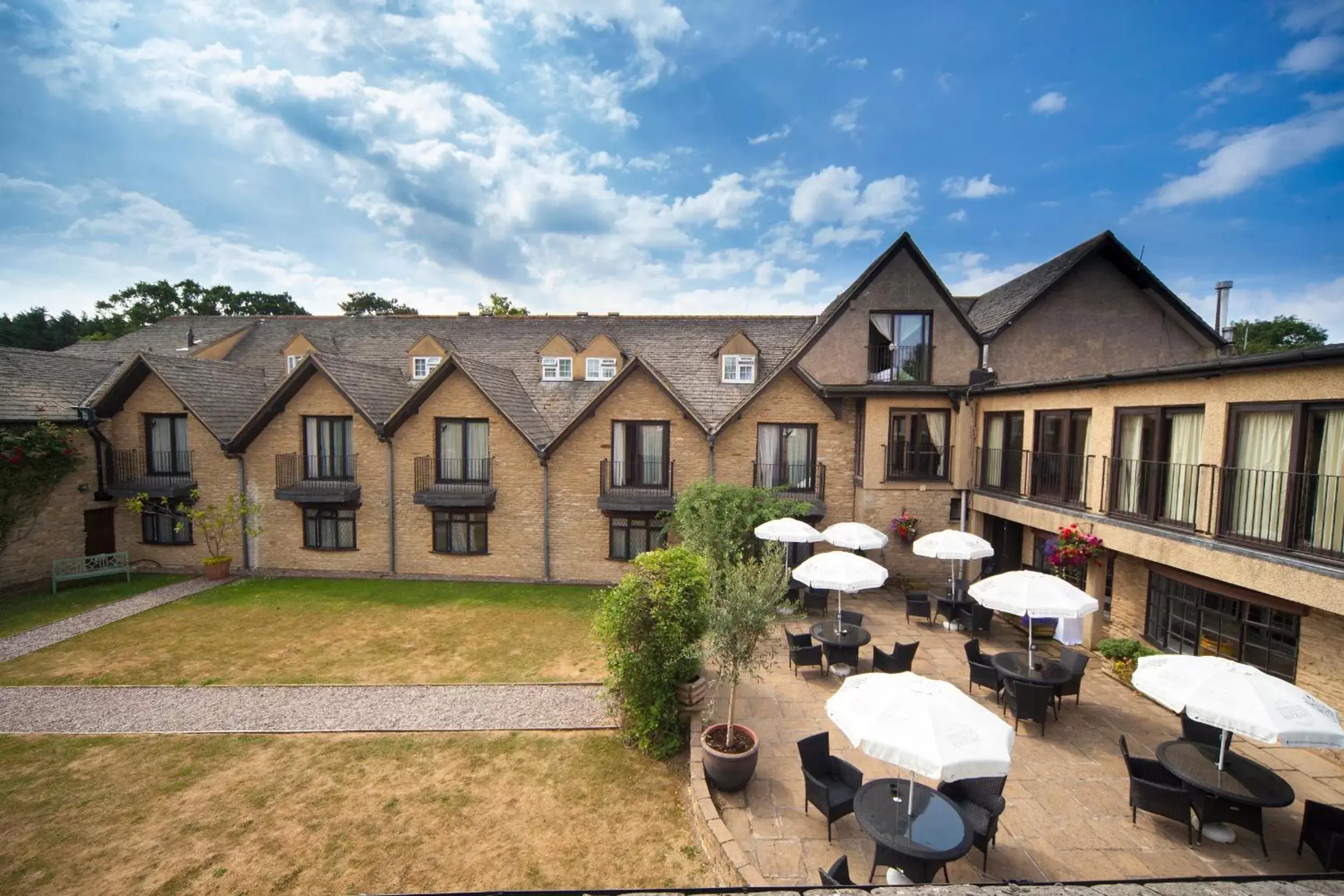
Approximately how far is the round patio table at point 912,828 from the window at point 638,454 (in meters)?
13.4

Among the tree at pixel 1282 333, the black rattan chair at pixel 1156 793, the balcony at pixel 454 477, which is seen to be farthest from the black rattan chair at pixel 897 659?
the tree at pixel 1282 333

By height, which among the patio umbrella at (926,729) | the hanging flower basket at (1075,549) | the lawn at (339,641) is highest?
the hanging flower basket at (1075,549)

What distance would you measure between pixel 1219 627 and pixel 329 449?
86.4 ft

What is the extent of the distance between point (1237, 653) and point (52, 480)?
111 feet

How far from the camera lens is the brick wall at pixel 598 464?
19.6 meters

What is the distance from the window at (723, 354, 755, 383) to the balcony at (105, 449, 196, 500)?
827 inches

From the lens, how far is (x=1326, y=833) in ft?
21.4

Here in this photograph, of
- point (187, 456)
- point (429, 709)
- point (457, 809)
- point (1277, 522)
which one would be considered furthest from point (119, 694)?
point (1277, 522)

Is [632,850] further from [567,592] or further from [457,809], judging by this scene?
[567,592]

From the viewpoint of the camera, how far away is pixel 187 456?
2086 cm

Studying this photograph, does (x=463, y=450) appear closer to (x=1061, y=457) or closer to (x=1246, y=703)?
(x=1061, y=457)

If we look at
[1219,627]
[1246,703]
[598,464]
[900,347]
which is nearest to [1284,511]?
[1219,627]

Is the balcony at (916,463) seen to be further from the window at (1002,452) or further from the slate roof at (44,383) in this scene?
the slate roof at (44,383)

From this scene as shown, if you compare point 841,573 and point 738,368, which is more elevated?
point 738,368
